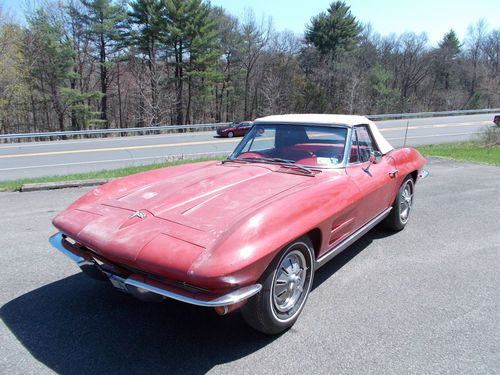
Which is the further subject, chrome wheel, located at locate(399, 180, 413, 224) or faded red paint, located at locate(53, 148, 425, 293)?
chrome wheel, located at locate(399, 180, 413, 224)

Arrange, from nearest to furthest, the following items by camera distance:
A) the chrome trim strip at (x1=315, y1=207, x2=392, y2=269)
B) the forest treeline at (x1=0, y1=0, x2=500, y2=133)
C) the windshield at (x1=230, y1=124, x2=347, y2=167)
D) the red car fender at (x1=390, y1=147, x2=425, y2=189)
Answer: the chrome trim strip at (x1=315, y1=207, x2=392, y2=269)
the windshield at (x1=230, y1=124, x2=347, y2=167)
the red car fender at (x1=390, y1=147, x2=425, y2=189)
the forest treeline at (x1=0, y1=0, x2=500, y2=133)

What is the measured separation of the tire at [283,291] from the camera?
2.44 metres

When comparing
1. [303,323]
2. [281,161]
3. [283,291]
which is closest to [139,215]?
[283,291]

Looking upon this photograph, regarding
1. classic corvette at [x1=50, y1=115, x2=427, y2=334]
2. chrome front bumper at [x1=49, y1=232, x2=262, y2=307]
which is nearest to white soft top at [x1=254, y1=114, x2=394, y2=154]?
classic corvette at [x1=50, y1=115, x2=427, y2=334]

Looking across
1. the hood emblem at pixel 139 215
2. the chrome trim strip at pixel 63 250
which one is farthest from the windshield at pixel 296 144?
the chrome trim strip at pixel 63 250

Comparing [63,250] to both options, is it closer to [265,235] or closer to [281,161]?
[265,235]

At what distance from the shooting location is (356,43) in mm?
48750

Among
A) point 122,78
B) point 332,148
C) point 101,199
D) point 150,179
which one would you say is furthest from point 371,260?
point 122,78

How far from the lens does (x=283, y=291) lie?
8.86ft

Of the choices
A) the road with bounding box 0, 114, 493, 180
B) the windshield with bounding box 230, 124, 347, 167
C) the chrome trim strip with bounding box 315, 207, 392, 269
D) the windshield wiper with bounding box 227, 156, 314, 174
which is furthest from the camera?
the road with bounding box 0, 114, 493, 180

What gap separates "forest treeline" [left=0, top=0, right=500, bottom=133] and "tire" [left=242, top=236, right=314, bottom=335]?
35.1m

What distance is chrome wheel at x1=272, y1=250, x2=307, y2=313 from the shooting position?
2643 millimetres

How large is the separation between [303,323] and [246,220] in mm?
1023

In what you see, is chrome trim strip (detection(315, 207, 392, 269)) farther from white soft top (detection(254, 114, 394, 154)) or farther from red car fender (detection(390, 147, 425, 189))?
white soft top (detection(254, 114, 394, 154))
